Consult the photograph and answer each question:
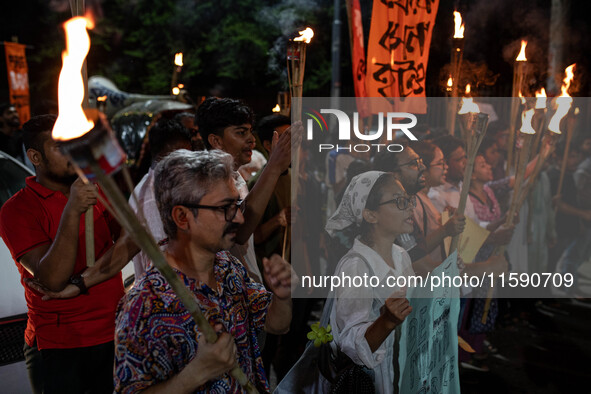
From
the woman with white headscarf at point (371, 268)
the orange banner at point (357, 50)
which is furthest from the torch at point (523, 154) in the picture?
the orange banner at point (357, 50)

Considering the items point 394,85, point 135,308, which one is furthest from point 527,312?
point 135,308

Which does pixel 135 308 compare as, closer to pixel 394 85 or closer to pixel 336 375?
pixel 336 375

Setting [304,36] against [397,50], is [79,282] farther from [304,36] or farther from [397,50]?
[397,50]

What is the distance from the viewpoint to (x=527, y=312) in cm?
608

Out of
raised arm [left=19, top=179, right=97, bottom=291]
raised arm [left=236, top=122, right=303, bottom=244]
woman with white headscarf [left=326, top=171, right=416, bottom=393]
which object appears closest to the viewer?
raised arm [left=19, top=179, right=97, bottom=291]

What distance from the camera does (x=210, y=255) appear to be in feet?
5.75

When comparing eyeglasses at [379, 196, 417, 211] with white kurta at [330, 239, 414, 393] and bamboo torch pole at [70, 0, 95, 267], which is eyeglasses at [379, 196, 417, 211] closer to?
white kurta at [330, 239, 414, 393]

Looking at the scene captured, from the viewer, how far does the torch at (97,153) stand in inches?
43.6

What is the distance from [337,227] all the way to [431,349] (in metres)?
0.75

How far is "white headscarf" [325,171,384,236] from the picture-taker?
8.39 feet

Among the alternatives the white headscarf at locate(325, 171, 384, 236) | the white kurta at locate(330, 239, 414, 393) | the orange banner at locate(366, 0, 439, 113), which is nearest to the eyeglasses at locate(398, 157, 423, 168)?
the white headscarf at locate(325, 171, 384, 236)

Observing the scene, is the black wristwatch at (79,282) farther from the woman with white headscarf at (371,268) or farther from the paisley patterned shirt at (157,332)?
the woman with white headscarf at (371,268)

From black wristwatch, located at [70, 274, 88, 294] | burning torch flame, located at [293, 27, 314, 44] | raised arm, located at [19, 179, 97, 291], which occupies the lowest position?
black wristwatch, located at [70, 274, 88, 294]

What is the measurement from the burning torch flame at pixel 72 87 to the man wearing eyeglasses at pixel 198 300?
399 millimetres
